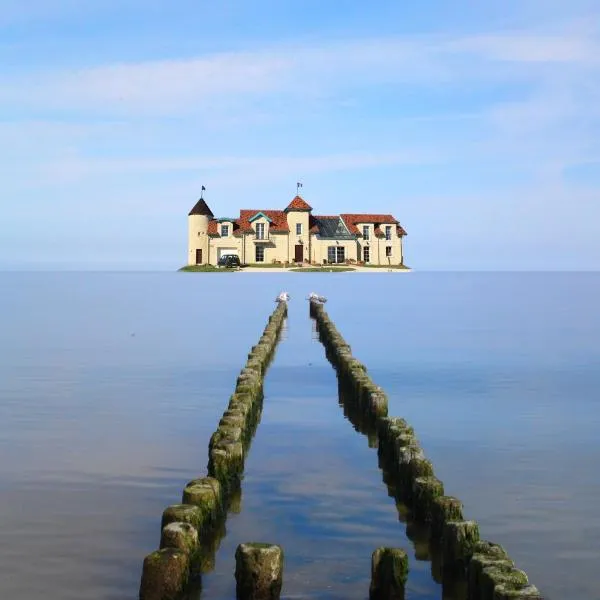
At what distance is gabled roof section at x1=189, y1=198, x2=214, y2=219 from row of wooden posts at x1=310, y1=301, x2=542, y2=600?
85029mm

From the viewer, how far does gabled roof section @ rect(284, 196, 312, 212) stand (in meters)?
98.2

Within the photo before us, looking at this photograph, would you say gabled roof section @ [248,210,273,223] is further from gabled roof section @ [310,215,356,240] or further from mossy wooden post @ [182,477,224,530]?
mossy wooden post @ [182,477,224,530]

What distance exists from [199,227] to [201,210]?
1.93m

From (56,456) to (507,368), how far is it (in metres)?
19.6

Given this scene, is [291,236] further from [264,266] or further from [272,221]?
[264,266]

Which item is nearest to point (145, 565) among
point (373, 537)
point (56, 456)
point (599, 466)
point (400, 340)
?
point (373, 537)

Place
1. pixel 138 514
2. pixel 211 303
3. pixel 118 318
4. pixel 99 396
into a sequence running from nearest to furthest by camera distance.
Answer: pixel 138 514 < pixel 99 396 < pixel 118 318 < pixel 211 303

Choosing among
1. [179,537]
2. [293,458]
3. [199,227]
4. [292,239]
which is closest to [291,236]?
[292,239]

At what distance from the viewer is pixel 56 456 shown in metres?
15.9

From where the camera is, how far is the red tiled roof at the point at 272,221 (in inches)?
3878

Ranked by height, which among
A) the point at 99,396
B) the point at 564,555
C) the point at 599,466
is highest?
the point at 99,396

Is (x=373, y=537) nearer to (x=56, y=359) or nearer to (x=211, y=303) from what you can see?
(x=56, y=359)

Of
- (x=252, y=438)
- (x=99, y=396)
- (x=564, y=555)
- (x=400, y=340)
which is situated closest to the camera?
(x=564, y=555)

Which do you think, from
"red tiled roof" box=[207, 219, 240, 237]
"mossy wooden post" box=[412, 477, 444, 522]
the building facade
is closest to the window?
the building facade
